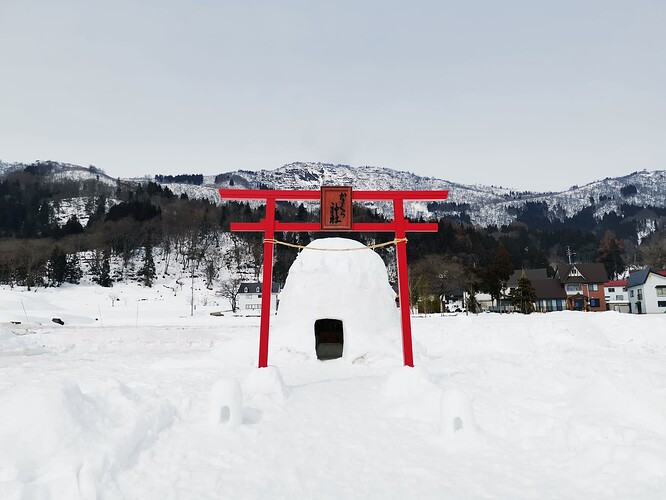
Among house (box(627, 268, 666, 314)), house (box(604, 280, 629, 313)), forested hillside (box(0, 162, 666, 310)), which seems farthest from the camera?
forested hillside (box(0, 162, 666, 310))

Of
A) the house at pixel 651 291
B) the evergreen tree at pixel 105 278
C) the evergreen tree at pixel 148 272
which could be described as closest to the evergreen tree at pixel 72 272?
the evergreen tree at pixel 105 278

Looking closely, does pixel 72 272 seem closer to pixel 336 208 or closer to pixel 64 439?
pixel 336 208

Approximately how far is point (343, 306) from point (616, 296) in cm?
4933

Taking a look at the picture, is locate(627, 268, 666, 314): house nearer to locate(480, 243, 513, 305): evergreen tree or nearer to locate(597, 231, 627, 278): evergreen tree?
locate(480, 243, 513, 305): evergreen tree

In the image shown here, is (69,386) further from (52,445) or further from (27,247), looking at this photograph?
(27,247)

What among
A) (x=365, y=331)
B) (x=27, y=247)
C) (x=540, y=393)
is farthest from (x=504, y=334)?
(x=27, y=247)

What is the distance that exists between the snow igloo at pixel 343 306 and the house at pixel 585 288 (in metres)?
41.7

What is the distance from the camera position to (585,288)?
46469 millimetres

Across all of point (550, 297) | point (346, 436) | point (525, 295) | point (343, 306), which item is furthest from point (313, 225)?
point (550, 297)

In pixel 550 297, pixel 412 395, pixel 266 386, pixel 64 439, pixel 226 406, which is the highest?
pixel 550 297

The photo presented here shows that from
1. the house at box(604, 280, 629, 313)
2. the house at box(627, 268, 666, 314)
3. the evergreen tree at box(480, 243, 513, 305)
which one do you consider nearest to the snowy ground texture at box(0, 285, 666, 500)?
the evergreen tree at box(480, 243, 513, 305)

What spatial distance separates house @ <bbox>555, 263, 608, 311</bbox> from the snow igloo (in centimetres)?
4171

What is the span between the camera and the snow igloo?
1196cm

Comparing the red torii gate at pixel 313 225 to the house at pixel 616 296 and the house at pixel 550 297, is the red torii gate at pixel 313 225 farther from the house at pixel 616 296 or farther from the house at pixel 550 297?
the house at pixel 616 296
